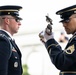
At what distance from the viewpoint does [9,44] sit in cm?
266

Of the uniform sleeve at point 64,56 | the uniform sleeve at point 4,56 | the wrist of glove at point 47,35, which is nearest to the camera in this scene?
the uniform sleeve at point 4,56

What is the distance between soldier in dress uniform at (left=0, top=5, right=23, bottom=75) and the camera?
8.54ft

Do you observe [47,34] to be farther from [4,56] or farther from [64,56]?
[4,56]

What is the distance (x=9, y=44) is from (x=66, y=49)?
45 centimetres

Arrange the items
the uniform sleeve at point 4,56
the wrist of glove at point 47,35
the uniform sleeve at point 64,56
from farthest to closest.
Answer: the wrist of glove at point 47,35 → the uniform sleeve at point 64,56 → the uniform sleeve at point 4,56

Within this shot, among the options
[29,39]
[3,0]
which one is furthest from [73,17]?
[29,39]

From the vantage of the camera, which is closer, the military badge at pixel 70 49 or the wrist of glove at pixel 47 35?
the military badge at pixel 70 49

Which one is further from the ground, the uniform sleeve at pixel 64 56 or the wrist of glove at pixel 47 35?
the wrist of glove at pixel 47 35

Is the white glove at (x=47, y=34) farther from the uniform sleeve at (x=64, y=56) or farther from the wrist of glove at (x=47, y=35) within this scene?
the uniform sleeve at (x=64, y=56)

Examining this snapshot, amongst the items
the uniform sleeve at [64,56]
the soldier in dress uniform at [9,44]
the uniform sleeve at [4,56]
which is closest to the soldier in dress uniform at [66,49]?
the uniform sleeve at [64,56]

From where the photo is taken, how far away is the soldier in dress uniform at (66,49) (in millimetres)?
2748

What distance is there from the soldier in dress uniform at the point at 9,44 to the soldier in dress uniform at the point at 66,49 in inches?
9.8

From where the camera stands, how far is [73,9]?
2863 millimetres

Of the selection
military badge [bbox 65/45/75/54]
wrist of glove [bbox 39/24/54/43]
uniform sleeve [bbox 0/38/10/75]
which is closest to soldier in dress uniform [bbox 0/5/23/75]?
uniform sleeve [bbox 0/38/10/75]
